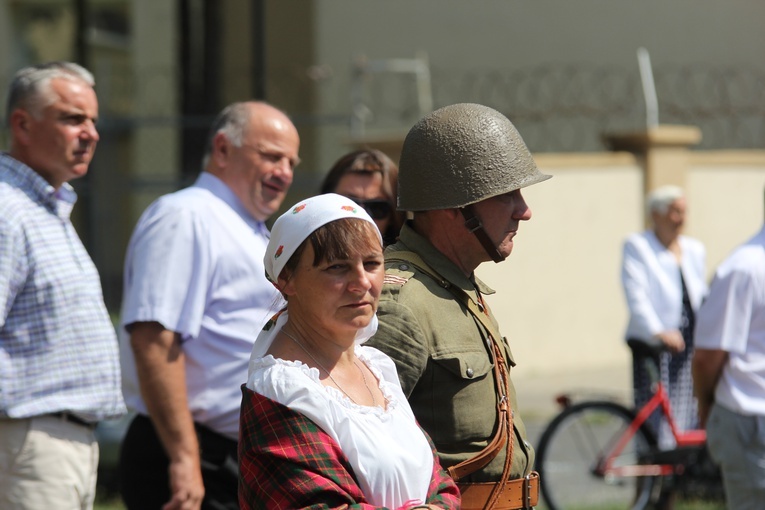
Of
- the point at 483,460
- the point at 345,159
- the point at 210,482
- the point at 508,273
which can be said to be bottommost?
the point at 508,273

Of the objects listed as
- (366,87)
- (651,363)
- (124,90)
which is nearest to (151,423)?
(651,363)

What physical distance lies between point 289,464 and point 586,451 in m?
5.11

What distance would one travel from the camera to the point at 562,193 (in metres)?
10.9

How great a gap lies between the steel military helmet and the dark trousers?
1.38 m

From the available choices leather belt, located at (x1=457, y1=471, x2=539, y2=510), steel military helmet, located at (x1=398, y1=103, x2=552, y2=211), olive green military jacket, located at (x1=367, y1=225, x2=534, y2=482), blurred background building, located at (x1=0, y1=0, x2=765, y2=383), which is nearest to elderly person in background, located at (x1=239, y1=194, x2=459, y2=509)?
olive green military jacket, located at (x1=367, y1=225, x2=534, y2=482)

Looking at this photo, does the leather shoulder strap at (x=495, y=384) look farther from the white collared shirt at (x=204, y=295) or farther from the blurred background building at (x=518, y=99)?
the blurred background building at (x=518, y=99)

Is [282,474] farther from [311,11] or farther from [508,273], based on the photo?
[311,11]

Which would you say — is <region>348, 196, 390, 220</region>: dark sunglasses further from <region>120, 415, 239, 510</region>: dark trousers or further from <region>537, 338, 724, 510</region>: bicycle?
<region>537, 338, 724, 510</region>: bicycle

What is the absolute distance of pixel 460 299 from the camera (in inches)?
117

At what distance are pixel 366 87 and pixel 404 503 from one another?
1043cm

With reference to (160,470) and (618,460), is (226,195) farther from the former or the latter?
(618,460)

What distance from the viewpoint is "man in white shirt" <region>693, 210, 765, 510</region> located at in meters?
4.55

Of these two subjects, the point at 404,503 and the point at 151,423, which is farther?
the point at 151,423

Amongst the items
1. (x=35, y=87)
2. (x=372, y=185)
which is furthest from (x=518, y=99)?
(x=35, y=87)
